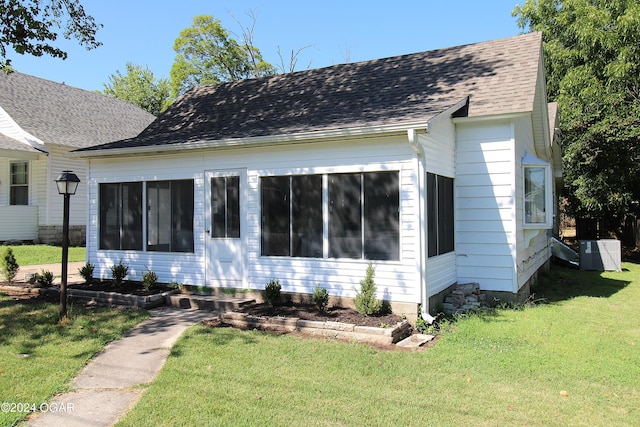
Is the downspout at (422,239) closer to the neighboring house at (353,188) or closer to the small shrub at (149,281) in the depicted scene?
the neighboring house at (353,188)

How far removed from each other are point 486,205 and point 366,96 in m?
3.26

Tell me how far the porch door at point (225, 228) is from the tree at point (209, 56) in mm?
24703

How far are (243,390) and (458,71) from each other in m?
7.87

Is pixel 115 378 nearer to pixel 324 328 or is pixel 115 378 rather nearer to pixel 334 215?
pixel 324 328

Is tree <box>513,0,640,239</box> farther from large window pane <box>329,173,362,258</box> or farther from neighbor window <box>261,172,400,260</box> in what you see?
large window pane <box>329,173,362,258</box>

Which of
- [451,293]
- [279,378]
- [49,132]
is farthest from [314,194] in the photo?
[49,132]

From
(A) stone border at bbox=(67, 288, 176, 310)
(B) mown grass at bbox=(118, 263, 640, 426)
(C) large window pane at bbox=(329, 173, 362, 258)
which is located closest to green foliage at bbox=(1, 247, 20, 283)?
(A) stone border at bbox=(67, 288, 176, 310)

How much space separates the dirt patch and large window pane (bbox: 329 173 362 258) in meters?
0.93

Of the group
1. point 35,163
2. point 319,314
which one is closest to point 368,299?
point 319,314

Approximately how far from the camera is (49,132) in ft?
58.0

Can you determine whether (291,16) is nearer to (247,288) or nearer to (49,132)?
(49,132)

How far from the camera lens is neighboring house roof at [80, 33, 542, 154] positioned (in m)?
8.15

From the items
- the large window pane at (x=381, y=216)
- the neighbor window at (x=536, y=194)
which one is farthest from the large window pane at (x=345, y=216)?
the neighbor window at (x=536, y=194)

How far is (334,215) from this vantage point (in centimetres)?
774
